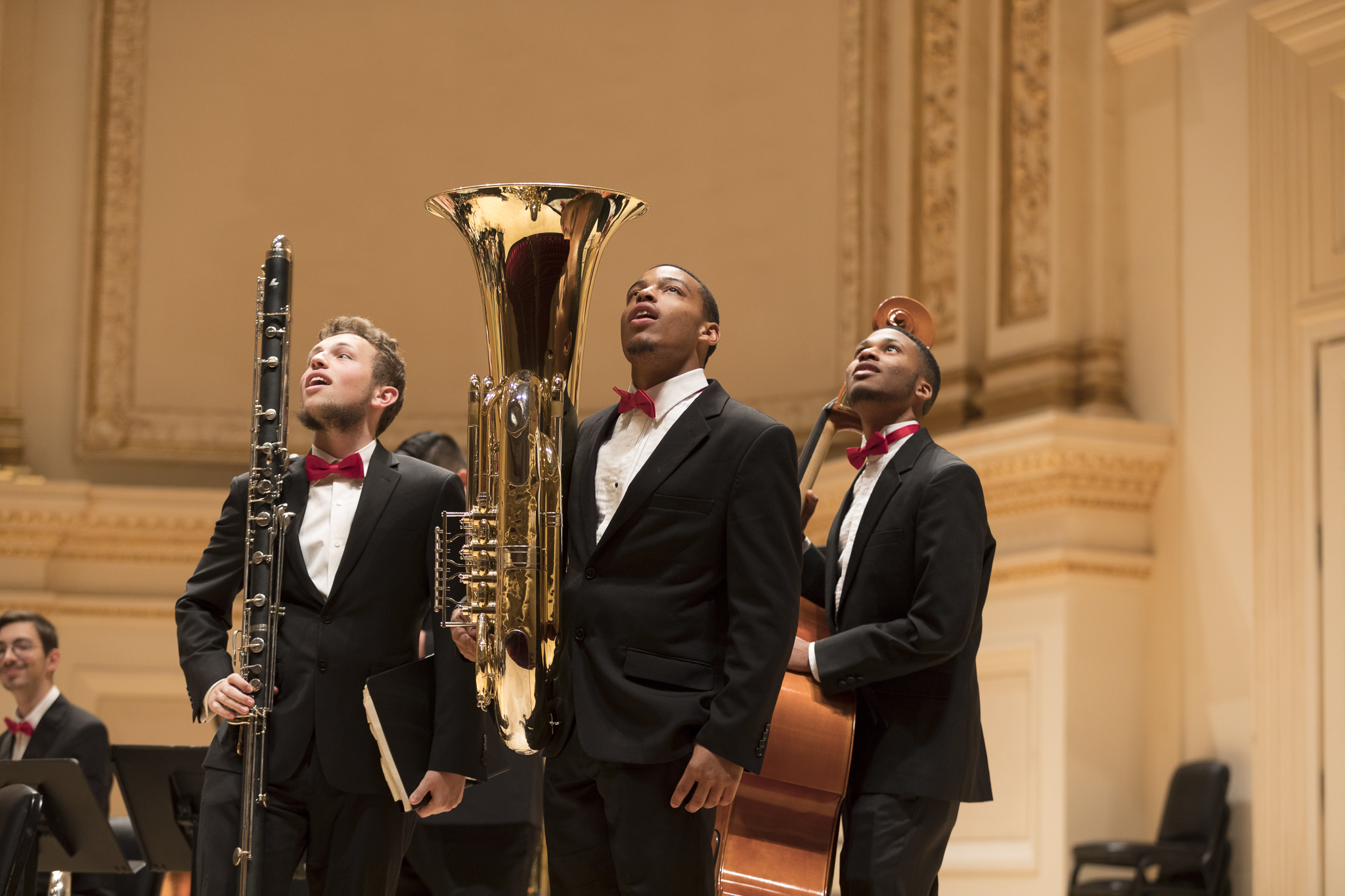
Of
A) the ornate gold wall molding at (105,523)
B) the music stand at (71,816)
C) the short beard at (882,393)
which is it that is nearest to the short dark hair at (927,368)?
the short beard at (882,393)

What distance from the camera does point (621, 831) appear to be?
2.72m

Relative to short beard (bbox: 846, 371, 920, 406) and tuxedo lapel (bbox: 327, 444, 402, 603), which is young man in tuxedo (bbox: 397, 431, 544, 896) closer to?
tuxedo lapel (bbox: 327, 444, 402, 603)

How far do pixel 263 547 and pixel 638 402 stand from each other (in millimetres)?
819

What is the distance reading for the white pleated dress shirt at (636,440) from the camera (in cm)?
293

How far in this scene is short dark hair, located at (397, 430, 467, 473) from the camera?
15.6ft

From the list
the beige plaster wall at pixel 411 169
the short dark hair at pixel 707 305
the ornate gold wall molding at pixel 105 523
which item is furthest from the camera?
the beige plaster wall at pixel 411 169

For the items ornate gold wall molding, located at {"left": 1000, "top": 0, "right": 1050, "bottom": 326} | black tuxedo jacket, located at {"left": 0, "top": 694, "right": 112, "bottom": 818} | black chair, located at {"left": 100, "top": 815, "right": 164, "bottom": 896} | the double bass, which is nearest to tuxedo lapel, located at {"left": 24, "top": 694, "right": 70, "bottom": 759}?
black tuxedo jacket, located at {"left": 0, "top": 694, "right": 112, "bottom": 818}

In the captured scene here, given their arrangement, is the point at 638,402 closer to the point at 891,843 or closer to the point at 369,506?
the point at 369,506

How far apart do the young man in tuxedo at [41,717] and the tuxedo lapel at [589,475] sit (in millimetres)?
2969

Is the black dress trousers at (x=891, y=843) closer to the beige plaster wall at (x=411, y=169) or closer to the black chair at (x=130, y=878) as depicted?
the black chair at (x=130, y=878)

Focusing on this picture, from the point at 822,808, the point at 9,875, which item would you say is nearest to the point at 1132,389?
the point at 822,808

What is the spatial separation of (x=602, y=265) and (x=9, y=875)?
5.26 m

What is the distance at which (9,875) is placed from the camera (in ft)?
11.4

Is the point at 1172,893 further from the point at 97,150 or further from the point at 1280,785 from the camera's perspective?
the point at 97,150
